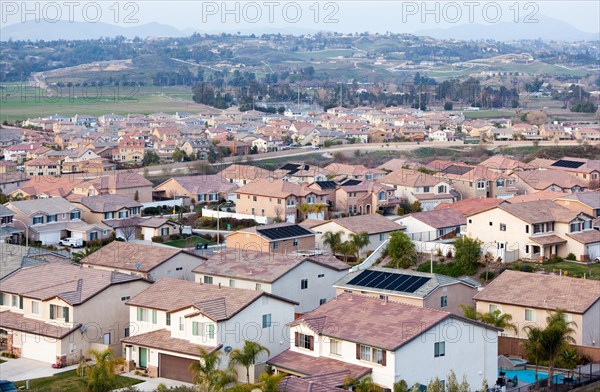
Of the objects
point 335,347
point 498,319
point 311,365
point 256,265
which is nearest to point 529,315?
point 498,319

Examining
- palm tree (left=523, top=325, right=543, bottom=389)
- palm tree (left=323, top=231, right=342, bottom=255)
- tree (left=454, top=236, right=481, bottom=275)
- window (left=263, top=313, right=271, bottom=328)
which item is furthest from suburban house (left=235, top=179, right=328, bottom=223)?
palm tree (left=523, top=325, right=543, bottom=389)

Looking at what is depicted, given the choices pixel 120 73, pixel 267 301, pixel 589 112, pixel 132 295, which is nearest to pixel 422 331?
pixel 267 301

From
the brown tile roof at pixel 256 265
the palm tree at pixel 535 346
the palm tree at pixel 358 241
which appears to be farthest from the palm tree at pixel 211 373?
the palm tree at pixel 358 241

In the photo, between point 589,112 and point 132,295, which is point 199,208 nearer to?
point 132,295

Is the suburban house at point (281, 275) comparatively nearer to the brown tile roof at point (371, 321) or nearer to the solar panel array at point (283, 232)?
the brown tile roof at point (371, 321)

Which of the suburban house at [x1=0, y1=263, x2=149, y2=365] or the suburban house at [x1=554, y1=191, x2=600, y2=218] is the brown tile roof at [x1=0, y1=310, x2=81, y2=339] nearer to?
the suburban house at [x1=0, y1=263, x2=149, y2=365]

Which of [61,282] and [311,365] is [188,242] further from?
[311,365]
